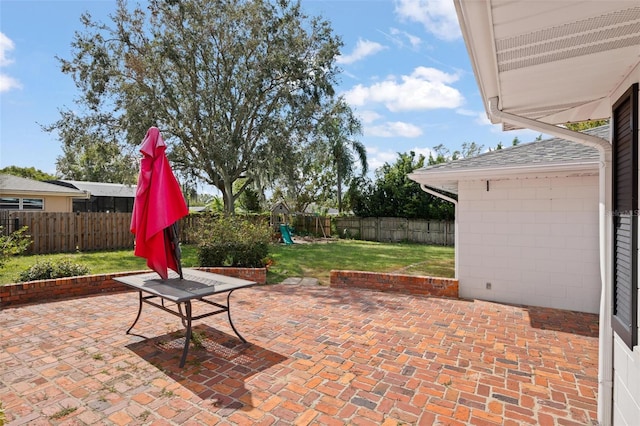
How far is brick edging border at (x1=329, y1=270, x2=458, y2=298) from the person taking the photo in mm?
6219

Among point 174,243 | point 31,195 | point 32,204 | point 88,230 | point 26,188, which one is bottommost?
point 88,230

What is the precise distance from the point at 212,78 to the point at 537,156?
13300 millimetres

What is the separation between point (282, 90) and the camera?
49.8ft

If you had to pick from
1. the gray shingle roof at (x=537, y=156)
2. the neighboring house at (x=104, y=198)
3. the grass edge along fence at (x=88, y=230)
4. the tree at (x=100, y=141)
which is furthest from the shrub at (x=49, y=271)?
the neighboring house at (x=104, y=198)

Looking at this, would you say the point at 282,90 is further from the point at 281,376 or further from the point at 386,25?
the point at 281,376

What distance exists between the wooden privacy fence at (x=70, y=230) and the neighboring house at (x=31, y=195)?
13.9ft

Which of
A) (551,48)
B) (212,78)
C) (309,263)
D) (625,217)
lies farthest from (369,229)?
(551,48)

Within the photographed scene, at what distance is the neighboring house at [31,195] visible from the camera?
1449cm

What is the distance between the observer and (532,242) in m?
5.61

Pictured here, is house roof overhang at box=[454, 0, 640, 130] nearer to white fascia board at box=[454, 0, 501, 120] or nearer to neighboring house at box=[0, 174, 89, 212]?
white fascia board at box=[454, 0, 501, 120]

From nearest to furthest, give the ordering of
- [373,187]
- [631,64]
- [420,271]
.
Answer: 1. [631,64]
2. [420,271]
3. [373,187]

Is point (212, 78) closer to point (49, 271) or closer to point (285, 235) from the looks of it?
point (285, 235)

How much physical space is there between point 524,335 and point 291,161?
39.4ft

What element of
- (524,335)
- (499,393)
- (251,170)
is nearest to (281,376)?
(499,393)
